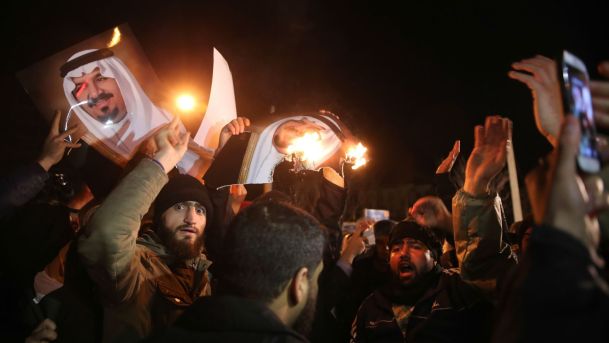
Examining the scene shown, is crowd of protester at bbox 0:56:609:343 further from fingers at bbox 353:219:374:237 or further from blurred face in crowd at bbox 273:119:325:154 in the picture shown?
blurred face in crowd at bbox 273:119:325:154

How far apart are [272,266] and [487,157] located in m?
1.73

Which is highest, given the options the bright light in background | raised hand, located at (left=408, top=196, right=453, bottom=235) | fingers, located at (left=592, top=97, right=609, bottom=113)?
the bright light in background

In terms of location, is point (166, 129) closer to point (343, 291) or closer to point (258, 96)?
point (343, 291)

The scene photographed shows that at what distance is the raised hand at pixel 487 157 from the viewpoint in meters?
2.69

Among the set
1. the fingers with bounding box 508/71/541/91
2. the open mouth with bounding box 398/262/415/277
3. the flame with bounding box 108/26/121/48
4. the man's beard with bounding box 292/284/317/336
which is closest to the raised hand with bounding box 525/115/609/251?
the fingers with bounding box 508/71/541/91

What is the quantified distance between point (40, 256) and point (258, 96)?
764 cm

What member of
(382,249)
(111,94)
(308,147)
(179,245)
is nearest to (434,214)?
(382,249)

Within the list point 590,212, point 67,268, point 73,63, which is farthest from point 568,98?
point 73,63

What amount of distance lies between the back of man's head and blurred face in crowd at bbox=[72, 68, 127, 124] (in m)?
2.75

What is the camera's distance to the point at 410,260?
389cm

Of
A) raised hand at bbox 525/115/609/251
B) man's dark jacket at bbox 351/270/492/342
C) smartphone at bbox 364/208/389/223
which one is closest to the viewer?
raised hand at bbox 525/115/609/251

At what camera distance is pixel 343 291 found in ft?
12.0

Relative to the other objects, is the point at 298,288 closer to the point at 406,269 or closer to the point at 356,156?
the point at 406,269

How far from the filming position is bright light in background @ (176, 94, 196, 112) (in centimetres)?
448
